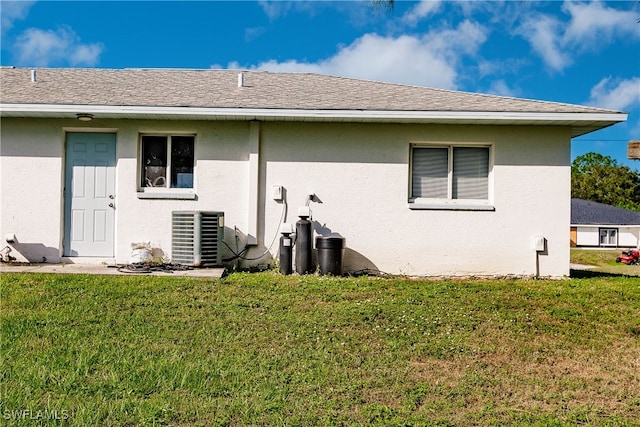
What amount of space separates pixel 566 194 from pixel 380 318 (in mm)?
5121

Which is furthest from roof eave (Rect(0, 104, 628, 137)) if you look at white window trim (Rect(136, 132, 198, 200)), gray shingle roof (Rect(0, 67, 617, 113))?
white window trim (Rect(136, 132, 198, 200))

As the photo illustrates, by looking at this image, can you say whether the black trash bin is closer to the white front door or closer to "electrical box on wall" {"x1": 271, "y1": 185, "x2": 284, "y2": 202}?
"electrical box on wall" {"x1": 271, "y1": 185, "x2": 284, "y2": 202}

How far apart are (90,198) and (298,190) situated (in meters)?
3.74

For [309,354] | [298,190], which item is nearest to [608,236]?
[298,190]

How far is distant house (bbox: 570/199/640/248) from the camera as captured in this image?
3894 cm

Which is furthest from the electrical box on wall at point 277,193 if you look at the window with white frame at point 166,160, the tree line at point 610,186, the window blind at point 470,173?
the tree line at point 610,186

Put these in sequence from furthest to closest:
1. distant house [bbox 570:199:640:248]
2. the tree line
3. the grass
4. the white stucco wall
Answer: the tree line, distant house [bbox 570:199:640:248], the white stucco wall, the grass

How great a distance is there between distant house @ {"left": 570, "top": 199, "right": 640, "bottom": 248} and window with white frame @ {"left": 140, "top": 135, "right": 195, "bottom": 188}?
35.5m

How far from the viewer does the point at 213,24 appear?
37.8ft

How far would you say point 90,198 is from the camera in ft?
31.7

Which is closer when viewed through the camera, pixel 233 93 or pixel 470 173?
pixel 470 173

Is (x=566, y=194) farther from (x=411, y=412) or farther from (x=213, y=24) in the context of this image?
(x=213, y=24)

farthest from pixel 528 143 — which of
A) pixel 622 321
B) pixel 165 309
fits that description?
pixel 165 309

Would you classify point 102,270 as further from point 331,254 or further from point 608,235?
point 608,235
